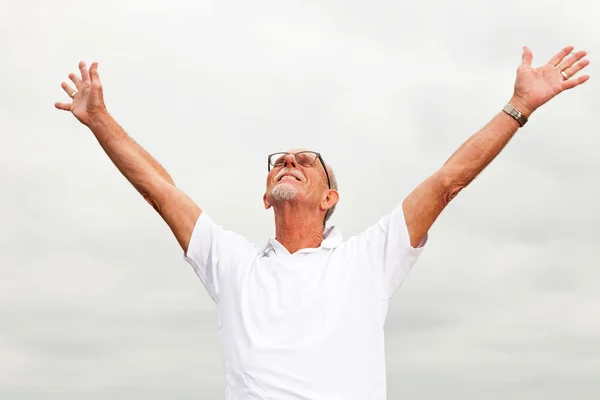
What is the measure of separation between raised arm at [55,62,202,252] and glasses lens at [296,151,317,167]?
4.04 ft

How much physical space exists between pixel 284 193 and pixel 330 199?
28.3 inches

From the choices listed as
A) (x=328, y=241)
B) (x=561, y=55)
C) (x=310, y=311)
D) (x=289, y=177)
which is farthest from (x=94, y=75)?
(x=561, y=55)

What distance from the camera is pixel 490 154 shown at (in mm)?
8180

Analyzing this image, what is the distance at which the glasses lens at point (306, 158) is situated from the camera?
927 cm

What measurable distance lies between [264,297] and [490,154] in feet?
8.53

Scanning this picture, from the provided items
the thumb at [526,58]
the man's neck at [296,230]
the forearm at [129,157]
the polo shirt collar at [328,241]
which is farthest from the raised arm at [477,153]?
the forearm at [129,157]

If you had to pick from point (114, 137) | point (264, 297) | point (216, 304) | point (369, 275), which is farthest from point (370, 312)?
point (114, 137)

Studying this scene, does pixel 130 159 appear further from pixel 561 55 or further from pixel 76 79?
pixel 561 55

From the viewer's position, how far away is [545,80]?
847 centimetres

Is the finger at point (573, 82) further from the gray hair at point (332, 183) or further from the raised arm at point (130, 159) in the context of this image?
the raised arm at point (130, 159)

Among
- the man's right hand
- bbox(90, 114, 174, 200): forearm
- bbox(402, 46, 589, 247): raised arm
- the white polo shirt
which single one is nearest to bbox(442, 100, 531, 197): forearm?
bbox(402, 46, 589, 247): raised arm

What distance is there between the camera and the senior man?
25.7 feet

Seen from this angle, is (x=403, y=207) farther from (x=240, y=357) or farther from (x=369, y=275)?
(x=240, y=357)

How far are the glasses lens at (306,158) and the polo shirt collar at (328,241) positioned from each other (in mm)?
777
